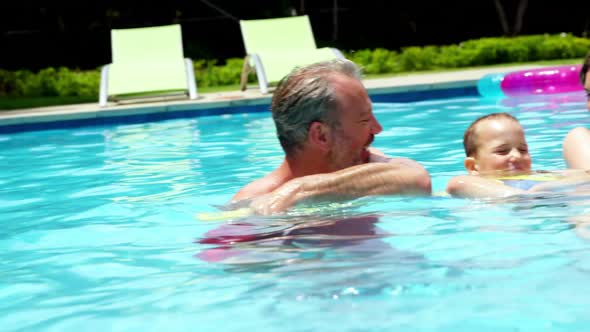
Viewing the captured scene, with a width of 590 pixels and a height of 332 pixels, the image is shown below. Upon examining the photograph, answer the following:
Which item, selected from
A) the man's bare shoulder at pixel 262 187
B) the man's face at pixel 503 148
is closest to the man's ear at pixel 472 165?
the man's face at pixel 503 148

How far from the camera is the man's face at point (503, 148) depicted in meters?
4.74

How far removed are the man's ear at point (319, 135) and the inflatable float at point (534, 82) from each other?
27.0 feet

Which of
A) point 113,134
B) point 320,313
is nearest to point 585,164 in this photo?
point 320,313

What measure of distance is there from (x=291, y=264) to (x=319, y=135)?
53 centimetres

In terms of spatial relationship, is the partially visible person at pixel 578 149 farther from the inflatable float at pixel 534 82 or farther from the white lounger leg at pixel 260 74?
the white lounger leg at pixel 260 74

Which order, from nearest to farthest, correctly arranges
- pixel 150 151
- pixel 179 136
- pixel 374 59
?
pixel 150 151, pixel 179 136, pixel 374 59

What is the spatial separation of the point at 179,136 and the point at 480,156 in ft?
16.5

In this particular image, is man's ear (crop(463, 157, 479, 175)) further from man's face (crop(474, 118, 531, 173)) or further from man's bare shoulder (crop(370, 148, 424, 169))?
man's bare shoulder (crop(370, 148, 424, 169))

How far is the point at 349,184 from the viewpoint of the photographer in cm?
350

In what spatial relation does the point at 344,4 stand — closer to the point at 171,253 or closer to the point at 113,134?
the point at 113,134

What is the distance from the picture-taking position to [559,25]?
1917cm

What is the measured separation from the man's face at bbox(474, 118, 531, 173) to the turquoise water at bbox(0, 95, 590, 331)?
603 mm

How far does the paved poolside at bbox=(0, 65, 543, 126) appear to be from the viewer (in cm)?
1077

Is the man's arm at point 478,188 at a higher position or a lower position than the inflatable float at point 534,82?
higher
